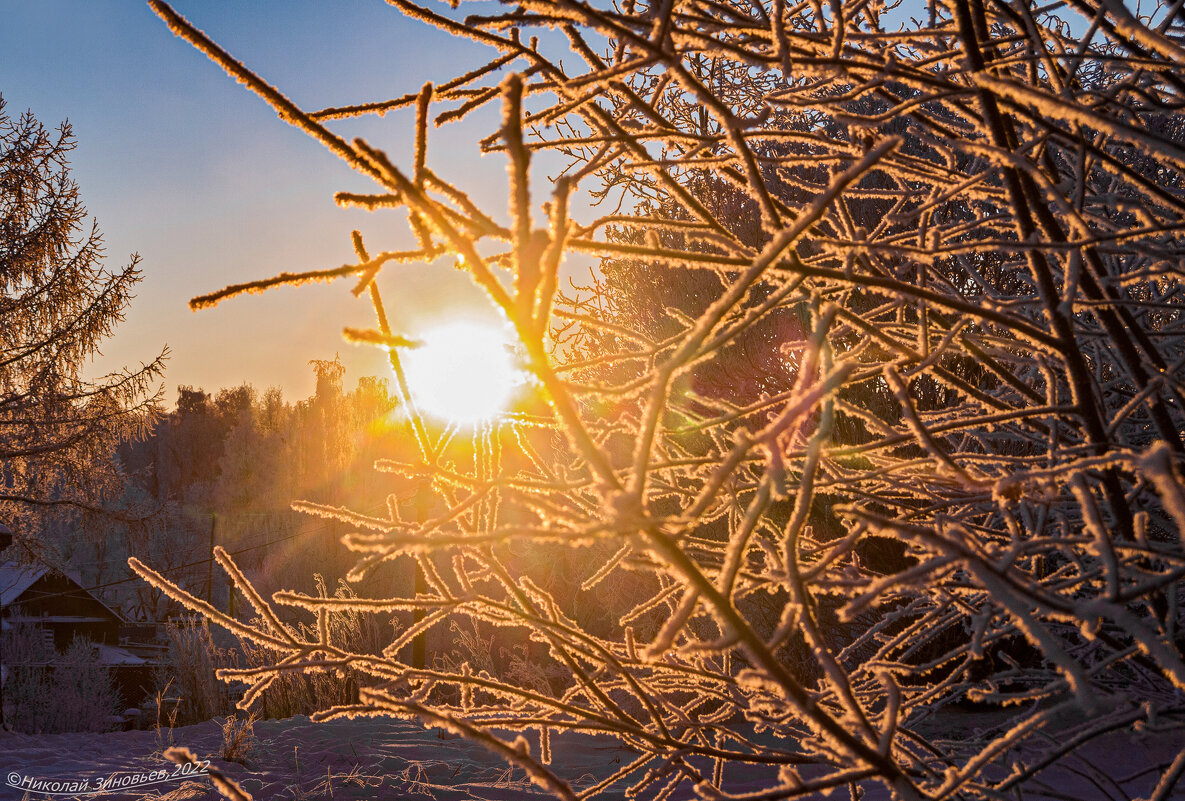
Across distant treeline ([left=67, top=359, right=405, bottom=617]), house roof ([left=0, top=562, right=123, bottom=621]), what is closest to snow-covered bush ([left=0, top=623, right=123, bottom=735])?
house roof ([left=0, top=562, right=123, bottom=621])

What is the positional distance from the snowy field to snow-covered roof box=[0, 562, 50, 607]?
945cm

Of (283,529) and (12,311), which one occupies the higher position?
(12,311)

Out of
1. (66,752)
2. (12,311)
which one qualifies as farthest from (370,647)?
(12,311)

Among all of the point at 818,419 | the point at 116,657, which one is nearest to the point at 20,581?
the point at 116,657

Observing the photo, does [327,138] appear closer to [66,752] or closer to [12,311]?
[66,752]

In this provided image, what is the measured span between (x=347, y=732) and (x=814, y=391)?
7237 millimetres

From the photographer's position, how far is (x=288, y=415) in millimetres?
47406

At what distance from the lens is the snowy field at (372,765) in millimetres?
4277

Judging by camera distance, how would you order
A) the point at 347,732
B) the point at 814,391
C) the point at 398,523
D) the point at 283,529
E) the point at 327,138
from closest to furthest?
the point at 814,391
the point at 327,138
the point at 398,523
the point at 347,732
the point at 283,529

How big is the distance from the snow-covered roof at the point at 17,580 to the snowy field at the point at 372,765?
9453 millimetres

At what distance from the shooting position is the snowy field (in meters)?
4.28

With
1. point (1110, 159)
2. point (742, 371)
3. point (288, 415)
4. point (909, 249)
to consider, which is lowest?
point (909, 249)

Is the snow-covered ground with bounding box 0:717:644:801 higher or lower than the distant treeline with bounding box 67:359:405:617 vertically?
lower

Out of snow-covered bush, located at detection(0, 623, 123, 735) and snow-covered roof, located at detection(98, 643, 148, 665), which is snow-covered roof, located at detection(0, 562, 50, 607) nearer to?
snow-covered bush, located at detection(0, 623, 123, 735)
